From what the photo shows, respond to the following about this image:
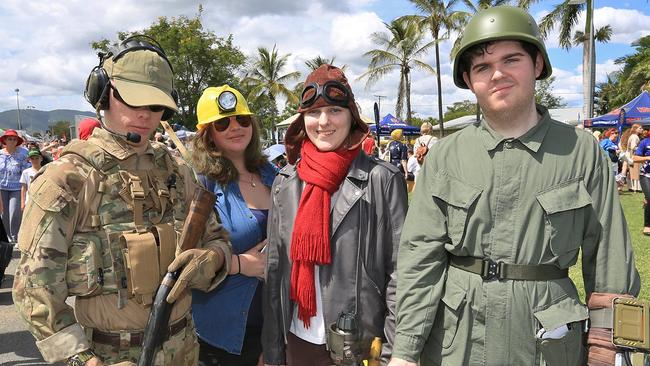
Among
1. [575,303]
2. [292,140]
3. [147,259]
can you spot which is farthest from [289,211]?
[575,303]

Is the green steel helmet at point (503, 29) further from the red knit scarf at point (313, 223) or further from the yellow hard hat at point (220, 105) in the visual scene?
the yellow hard hat at point (220, 105)

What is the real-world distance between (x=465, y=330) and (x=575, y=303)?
433 mm

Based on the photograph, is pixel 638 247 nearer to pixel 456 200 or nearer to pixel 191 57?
pixel 456 200

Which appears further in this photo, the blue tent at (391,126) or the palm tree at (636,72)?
the palm tree at (636,72)

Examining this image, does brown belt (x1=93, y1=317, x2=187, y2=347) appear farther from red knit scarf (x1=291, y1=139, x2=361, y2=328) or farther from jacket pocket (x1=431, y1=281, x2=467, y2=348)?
jacket pocket (x1=431, y1=281, x2=467, y2=348)

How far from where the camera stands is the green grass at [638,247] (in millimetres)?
5572

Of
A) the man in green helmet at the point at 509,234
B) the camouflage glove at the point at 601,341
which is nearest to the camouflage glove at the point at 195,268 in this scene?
the man in green helmet at the point at 509,234

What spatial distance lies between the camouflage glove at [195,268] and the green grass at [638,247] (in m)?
3.76

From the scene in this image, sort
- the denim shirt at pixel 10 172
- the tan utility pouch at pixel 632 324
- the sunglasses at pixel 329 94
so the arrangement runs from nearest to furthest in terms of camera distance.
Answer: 1. the tan utility pouch at pixel 632 324
2. the sunglasses at pixel 329 94
3. the denim shirt at pixel 10 172

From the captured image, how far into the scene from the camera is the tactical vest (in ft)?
6.43

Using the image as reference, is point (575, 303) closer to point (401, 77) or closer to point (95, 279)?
point (95, 279)

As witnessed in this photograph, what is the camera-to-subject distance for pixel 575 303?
179cm

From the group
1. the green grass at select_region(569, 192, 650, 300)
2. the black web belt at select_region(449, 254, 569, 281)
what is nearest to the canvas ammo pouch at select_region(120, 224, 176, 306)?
the black web belt at select_region(449, 254, 569, 281)

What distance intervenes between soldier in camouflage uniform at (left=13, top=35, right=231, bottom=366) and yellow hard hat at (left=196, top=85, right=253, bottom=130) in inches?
22.6
